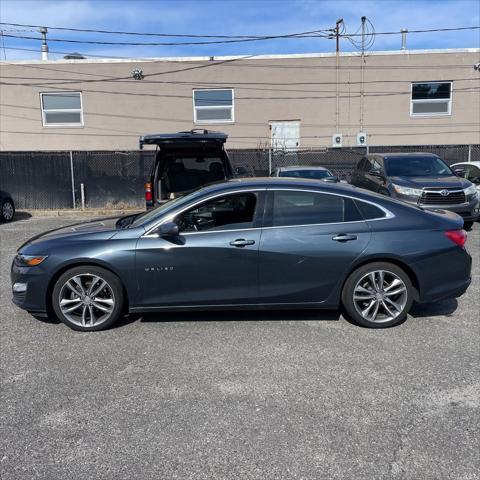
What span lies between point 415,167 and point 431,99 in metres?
9.23

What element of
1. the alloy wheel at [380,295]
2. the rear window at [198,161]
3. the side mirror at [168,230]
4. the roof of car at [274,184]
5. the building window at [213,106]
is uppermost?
the building window at [213,106]

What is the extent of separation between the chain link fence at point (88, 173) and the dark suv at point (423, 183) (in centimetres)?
440

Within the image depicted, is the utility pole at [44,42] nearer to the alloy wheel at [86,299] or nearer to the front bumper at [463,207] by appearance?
the front bumper at [463,207]

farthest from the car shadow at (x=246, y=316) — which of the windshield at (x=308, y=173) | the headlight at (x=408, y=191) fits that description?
the windshield at (x=308, y=173)

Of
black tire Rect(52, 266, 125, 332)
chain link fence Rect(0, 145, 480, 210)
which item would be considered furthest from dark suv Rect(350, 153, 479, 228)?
black tire Rect(52, 266, 125, 332)

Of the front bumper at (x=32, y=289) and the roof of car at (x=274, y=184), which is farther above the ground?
the roof of car at (x=274, y=184)

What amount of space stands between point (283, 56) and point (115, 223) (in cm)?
1472

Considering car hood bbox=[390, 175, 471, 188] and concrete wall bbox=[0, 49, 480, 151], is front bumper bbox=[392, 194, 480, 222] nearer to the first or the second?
car hood bbox=[390, 175, 471, 188]

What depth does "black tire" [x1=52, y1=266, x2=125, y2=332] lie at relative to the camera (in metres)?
4.79

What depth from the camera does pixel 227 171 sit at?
8789mm

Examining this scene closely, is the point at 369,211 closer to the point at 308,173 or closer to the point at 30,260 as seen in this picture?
the point at 30,260

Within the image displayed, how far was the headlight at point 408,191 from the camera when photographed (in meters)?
9.73

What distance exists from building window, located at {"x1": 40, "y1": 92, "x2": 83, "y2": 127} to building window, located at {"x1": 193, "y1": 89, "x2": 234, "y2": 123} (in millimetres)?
4524

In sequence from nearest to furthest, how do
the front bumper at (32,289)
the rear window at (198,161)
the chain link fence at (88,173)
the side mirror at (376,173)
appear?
1. the front bumper at (32,289)
2. the rear window at (198,161)
3. the side mirror at (376,173)
4. the chain link fence at (88,173)
